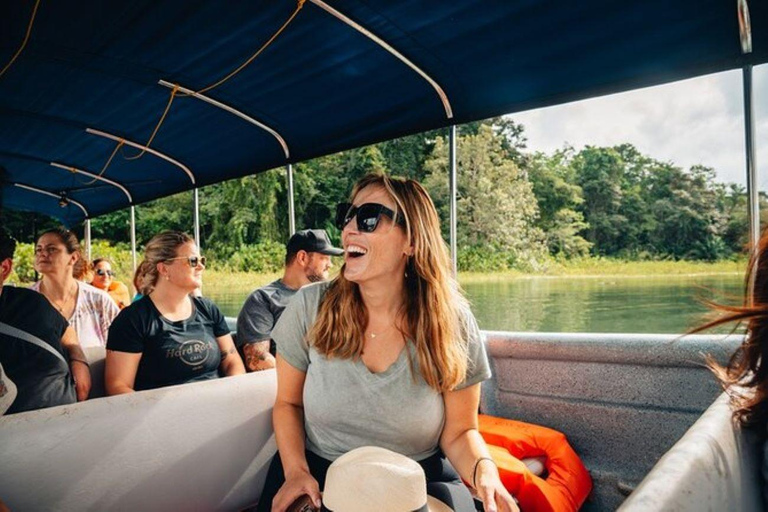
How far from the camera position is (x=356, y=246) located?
1657 millimetres

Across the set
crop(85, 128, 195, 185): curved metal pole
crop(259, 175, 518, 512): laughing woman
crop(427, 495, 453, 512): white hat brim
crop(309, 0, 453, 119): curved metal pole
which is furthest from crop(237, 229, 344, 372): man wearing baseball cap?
crop(85, 128, 195, 185): curved metal pole

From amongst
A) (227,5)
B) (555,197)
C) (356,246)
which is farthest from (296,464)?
(555,197)

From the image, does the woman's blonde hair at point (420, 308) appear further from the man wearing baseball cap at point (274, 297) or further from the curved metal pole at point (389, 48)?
the curved metal pole at point (389, 48)

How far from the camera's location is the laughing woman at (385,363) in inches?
57.9

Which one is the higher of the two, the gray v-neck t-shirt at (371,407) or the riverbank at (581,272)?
the gray v-neck t-shirt at (371,407)

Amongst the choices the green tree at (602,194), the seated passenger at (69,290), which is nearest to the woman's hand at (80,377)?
the seated passenger at (69,290)

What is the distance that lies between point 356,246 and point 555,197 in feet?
106

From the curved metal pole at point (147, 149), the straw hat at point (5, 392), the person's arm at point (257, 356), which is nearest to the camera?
the straw hat at point (5, 392)

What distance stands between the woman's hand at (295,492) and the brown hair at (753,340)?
3.15 feet

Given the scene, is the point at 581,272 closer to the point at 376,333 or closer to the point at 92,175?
the point at 92,175

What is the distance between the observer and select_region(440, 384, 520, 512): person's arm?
1356 mm

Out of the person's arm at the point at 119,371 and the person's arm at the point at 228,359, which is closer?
the person's arm at the point at 119,371

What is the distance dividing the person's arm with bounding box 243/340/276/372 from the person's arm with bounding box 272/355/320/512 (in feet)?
4.19

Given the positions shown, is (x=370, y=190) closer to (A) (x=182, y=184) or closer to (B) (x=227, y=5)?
(B) (x=227, y=5)
